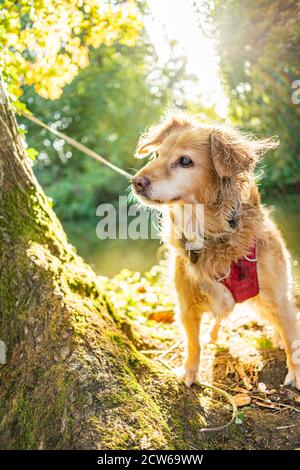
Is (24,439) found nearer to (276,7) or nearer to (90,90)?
(276,7)

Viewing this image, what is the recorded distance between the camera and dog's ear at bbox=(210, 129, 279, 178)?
2854 mm

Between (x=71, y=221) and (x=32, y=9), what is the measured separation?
86.9ft

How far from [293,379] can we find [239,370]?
0.40 meters

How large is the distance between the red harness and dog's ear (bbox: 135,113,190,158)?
3.74ft

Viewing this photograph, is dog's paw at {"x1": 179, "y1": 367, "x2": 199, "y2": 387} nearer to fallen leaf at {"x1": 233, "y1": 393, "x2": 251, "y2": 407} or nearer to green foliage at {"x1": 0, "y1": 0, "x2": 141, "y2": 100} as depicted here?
fallen leaf at {"x1": 233, "y1": 393, "x2": 251, "y2": 407}

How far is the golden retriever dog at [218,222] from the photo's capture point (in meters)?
2.88

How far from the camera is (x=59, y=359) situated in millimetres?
2350

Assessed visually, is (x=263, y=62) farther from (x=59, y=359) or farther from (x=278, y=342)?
(x=59, y=359)

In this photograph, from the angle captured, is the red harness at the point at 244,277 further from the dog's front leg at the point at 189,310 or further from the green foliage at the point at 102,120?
the green foliage at the point at 102,120

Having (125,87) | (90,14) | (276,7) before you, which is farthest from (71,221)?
(90,14)

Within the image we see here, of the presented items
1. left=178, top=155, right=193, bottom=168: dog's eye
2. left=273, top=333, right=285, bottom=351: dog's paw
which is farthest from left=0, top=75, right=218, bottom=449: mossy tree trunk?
left=273, top=333, right=285, bottom=351: dog's paw

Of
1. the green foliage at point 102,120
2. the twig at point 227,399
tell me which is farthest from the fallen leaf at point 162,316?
the green foliage at point 102,120

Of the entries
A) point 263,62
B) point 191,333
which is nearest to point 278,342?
point 191,333

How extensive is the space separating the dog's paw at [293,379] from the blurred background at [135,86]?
4.67 ft
